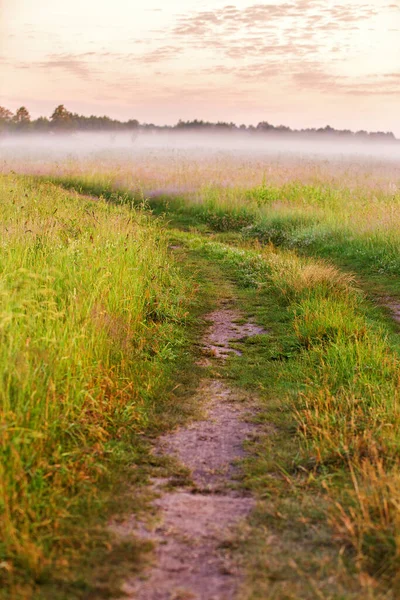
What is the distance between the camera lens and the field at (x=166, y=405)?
3184 millimetres

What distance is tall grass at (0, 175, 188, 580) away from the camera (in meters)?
3.46

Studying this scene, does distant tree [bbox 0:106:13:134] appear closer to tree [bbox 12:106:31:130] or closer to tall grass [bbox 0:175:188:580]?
tree [bbox 12:106:31:130]

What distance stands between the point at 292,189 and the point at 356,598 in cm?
1606

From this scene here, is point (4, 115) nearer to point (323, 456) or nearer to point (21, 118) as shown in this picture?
point (21, 118)

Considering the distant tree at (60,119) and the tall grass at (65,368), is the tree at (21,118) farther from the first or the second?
the tall grass at (65,368)

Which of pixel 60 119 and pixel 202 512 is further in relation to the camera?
pixel 60 119

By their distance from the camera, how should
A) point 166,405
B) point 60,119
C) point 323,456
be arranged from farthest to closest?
point 60,119
point 166,405
point 323,456

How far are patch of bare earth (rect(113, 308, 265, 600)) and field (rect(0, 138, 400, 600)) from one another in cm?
9

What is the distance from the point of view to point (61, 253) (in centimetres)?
662

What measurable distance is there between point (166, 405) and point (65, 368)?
968mm

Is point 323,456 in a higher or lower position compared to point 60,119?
lower

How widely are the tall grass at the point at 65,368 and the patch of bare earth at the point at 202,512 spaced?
1.43 feet

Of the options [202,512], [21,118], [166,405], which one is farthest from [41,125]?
[202,512]

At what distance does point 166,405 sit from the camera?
17.1 feet
